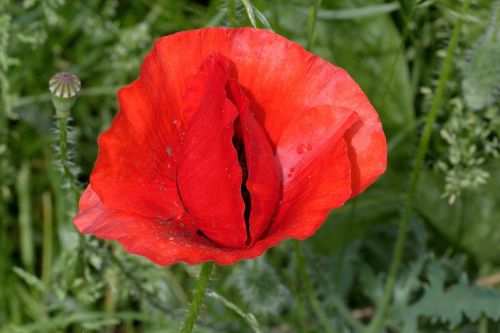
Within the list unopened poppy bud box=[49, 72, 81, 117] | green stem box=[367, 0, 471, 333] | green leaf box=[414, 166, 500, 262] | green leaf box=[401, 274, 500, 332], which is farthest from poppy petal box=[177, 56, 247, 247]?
green leaf box=[414, 166, 500, 262]

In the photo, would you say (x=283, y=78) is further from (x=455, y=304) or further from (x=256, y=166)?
(x=455, y=304)

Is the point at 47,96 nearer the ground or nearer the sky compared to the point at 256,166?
nearer the ground

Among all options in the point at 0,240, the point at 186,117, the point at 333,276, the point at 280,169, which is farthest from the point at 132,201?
the point at 0,240

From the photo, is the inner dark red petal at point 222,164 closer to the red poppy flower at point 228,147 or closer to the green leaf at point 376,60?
the red poppy flower at point 228,147

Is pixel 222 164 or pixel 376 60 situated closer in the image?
pixel 222 164

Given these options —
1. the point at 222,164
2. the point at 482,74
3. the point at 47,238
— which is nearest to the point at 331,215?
the point at 482,74

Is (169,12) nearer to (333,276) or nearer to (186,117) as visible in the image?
(333,276)

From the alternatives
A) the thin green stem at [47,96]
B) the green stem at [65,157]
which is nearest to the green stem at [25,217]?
the thin green stem at [47,96]
